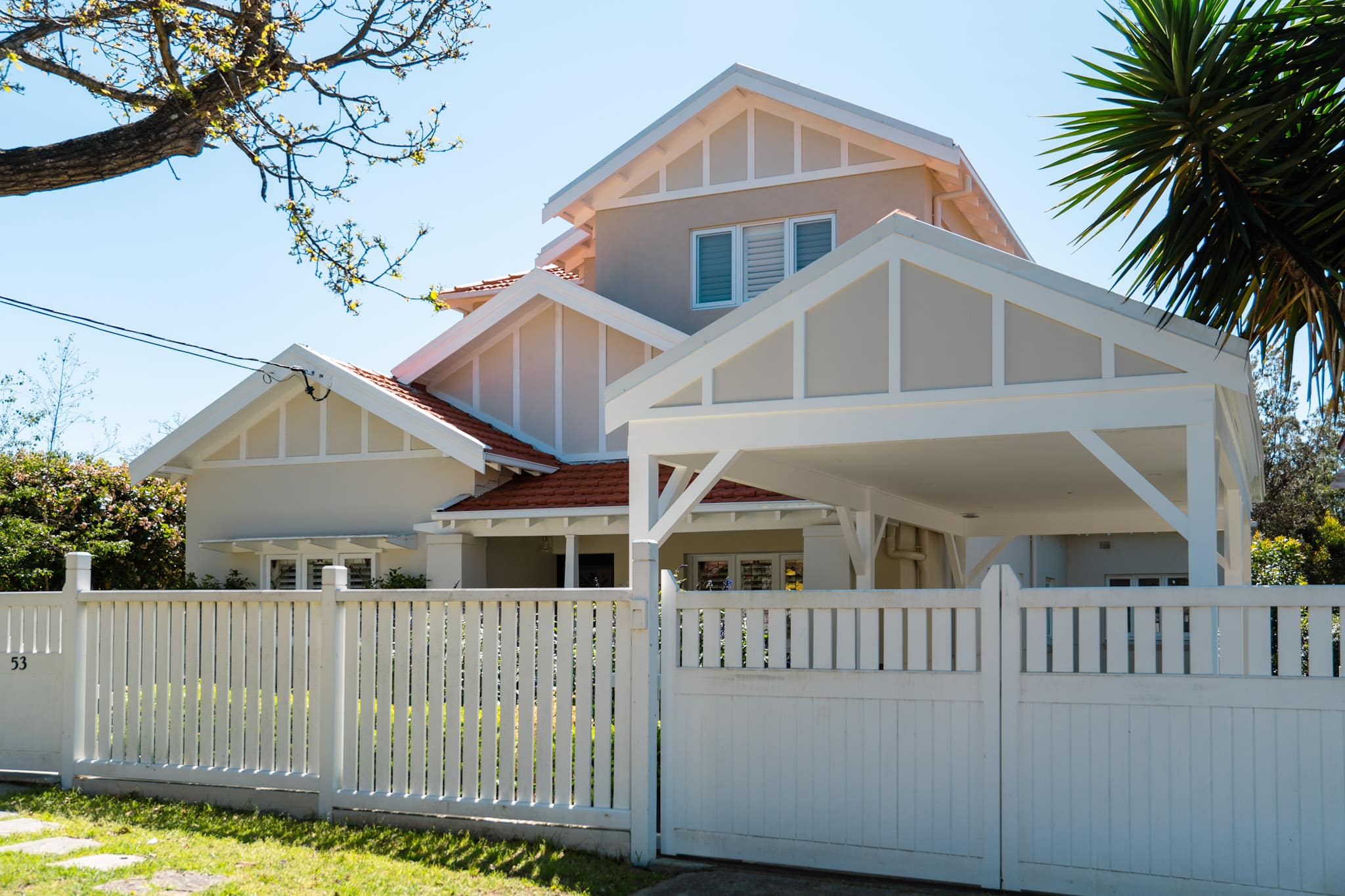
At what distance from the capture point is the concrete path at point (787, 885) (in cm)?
657

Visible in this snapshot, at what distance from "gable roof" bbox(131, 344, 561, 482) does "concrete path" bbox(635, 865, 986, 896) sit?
31.7 ft

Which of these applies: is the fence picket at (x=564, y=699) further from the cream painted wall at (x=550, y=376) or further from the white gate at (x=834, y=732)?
the cream painted wall at (x=550, y=376)

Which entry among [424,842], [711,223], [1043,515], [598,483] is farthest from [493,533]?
[424,842]

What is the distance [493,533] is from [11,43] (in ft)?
33.1

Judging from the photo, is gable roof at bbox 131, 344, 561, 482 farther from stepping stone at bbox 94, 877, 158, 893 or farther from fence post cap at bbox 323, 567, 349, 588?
stepping stone at bbox 94, 877, 158, 893

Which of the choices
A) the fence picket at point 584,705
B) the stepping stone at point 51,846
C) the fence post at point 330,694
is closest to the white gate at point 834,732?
the fence picket at point 584,705

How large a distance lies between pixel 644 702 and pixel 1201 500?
3.71m

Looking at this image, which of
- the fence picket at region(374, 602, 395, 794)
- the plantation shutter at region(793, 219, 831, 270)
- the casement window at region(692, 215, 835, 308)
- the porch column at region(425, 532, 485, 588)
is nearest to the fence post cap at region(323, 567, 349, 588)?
the fence picket at region(374, 602, 395, 794)

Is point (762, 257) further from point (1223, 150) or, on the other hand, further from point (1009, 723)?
point (1009, 723)

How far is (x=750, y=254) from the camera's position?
18.0 meters

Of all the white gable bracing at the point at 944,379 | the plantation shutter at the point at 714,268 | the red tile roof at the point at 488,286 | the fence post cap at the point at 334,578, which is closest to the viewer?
the white gable bracing at the point at 944,379

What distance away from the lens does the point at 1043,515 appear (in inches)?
652

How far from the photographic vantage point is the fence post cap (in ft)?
27.2

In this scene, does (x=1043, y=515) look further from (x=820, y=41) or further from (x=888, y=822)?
(x=888, y=822)
